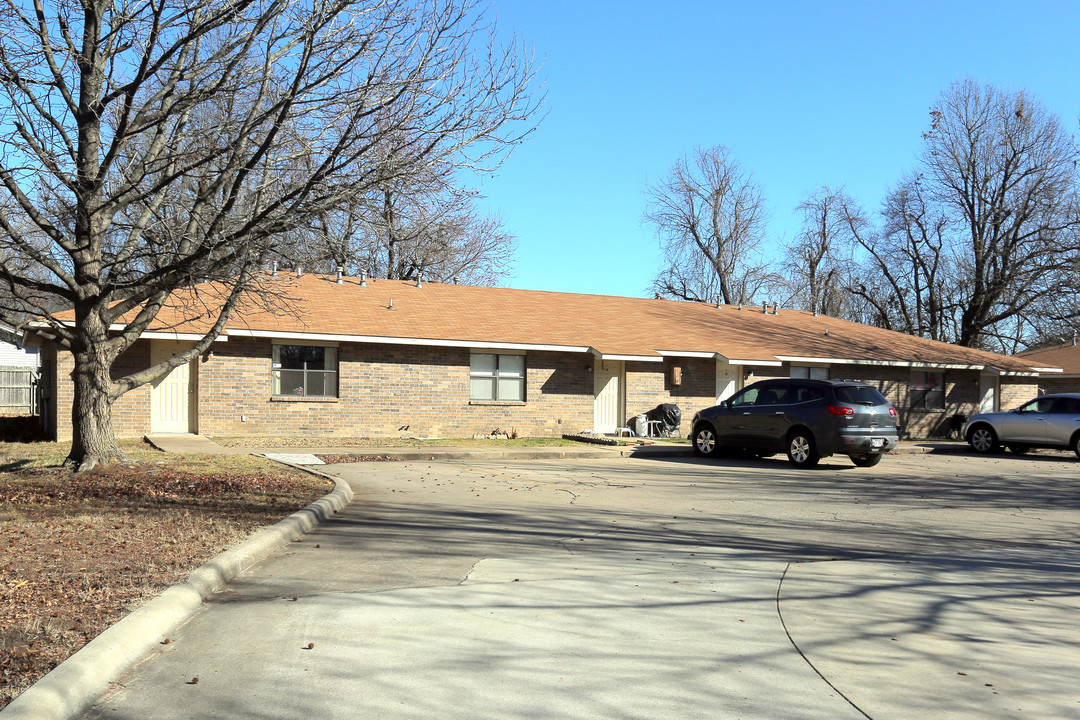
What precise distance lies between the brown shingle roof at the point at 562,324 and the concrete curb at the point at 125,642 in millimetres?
13866

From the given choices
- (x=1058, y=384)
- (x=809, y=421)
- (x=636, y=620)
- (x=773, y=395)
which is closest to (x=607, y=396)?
(x=773, y=395)

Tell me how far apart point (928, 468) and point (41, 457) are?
17.4 metres

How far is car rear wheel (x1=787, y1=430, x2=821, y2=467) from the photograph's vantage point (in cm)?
1808

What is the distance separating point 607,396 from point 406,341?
21.2 ft

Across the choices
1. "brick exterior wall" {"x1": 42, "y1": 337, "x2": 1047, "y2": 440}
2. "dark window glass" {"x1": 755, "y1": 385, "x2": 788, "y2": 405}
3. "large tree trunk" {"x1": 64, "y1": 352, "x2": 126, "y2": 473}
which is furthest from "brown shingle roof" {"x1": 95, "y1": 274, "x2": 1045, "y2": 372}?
"large tree trunk" {"x1": 64, "y1": 352, "x2": 126, "y2": 473}

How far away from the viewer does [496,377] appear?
81.9ft

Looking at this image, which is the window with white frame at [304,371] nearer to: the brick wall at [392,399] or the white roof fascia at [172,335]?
the brick wall at [392,399]

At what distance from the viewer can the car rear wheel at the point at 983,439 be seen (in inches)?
929

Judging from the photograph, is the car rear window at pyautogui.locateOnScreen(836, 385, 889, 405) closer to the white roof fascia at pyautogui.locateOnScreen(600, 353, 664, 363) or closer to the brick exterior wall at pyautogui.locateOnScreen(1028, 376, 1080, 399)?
the white roof fascia at pyautogui.locateOnScreen(600, 353, 664, 363)

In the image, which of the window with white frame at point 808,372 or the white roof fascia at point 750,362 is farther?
the window with white frame at point 808,372

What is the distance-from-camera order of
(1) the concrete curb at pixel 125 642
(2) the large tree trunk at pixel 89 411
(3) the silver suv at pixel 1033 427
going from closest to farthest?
(1) the concrete curb at pixel 125 642 → (2) the large tree trunk at pixel 89 411 → (3) the silver suv at pixel 1033 427

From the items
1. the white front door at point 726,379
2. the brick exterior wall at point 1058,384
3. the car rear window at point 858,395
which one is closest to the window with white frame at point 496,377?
the white front door at point 726,379

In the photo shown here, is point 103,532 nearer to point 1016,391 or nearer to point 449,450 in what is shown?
point 449,450

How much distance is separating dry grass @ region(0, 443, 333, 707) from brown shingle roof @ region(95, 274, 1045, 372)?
8.34 metres
